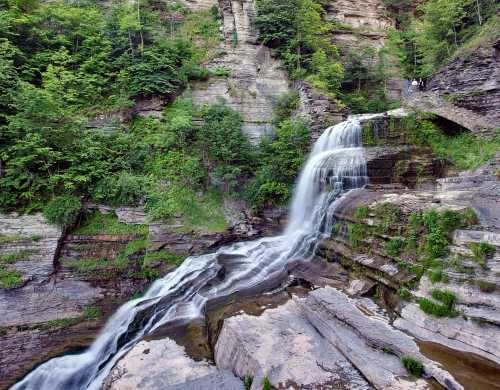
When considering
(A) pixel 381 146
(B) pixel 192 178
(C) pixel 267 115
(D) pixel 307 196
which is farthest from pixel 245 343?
(C) pixel 267 115

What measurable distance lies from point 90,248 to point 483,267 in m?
9.88

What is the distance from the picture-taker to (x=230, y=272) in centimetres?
798

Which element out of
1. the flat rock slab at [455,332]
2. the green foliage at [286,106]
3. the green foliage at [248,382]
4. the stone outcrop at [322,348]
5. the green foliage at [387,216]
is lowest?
the green foliage at [248,382]

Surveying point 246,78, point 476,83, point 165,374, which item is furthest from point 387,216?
point 246,78

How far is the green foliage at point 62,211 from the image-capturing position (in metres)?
8.48

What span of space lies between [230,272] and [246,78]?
35.6 feet

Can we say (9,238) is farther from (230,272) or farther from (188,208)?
(230,272)

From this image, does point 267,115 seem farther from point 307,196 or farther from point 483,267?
point 483,267

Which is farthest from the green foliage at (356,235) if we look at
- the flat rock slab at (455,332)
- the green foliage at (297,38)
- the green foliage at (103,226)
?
the green foliage at (297,38)

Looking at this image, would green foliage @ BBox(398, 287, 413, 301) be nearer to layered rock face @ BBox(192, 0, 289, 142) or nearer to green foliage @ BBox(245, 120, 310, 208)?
green foliage @ BBox(245, 120, 310, 208)

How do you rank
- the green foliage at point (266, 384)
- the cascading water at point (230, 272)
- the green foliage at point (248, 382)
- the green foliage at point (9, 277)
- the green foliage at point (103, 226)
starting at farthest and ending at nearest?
the green foliage at point (103, 226), the green foliage at point (9, 277), the cascading water at point (230, 272), the green foliage at point (248, 382), the green foliage at point (266, 384)

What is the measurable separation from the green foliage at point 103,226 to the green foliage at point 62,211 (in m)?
0.44

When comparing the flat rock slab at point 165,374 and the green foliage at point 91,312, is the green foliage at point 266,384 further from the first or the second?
the green foliage at point 91,312

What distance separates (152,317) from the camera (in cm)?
687
